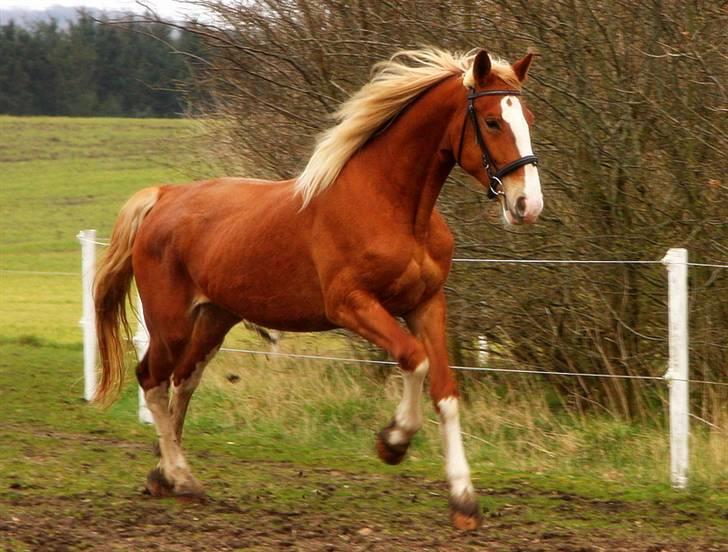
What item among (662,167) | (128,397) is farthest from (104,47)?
(662,167)

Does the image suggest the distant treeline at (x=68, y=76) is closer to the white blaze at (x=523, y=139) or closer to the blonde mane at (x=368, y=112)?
the blonde mane at (x=368, y=112)

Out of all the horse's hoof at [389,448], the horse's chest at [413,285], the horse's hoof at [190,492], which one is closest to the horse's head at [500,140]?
the horse's chest at [413,285]

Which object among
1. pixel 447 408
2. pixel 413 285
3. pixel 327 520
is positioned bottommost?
pixel 327 520

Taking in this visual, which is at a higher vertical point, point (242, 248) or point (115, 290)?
point (242, 248)

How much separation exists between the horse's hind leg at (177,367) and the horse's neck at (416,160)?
1.52 m

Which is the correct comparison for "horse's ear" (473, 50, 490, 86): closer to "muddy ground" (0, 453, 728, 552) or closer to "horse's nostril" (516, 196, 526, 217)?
"horse's nostril" (516, 196, 526, 217)

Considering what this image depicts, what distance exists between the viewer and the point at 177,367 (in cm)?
707

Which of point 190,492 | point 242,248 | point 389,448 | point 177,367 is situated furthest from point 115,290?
point 389,448

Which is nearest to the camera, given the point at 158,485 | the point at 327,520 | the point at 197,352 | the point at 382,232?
the point at 382,232

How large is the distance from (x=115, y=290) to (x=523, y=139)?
322 centimetres

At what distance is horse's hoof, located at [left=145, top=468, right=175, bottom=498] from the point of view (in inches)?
264

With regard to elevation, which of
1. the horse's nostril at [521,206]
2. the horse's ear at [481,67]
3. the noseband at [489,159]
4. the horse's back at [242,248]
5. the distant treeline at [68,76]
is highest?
the horse's ear at [481,67]

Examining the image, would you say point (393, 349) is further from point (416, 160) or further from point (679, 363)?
point (679, 363)

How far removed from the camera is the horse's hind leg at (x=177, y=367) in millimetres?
6941
